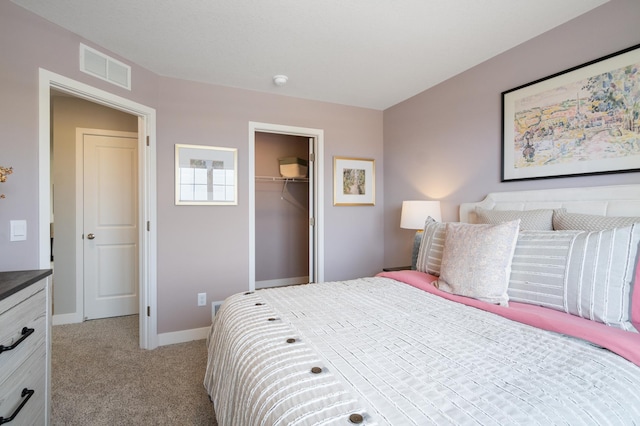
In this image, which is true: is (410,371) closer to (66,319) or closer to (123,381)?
(123,381)

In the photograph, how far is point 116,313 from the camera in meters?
3.57

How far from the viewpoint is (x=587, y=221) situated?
162 cm

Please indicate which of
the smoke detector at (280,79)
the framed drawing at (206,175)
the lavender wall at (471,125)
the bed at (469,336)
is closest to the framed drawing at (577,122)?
the lavender wall at (471,125)

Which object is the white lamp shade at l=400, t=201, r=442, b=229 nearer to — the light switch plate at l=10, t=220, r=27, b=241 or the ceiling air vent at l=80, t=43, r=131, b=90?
the ceiling air vent at l=80, t=43, r=131, b=90

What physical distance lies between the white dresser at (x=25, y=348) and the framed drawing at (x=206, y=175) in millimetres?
1542

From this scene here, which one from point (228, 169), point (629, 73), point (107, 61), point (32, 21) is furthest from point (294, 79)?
point (629, 73)

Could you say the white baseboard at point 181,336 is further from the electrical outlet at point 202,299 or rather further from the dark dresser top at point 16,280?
the dark dresser top at point 16,280

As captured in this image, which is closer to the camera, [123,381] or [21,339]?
[21,339]

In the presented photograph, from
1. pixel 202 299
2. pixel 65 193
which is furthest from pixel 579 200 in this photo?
pixel 65 193

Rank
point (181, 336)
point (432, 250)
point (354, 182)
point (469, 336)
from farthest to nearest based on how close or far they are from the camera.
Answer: point (354, 182) < point (181, 336) < point (432, 250) < point (469, 336)

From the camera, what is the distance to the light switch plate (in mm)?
1816

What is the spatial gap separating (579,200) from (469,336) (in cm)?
137

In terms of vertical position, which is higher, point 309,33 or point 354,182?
point 309,33

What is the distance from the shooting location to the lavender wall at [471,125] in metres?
1.86
